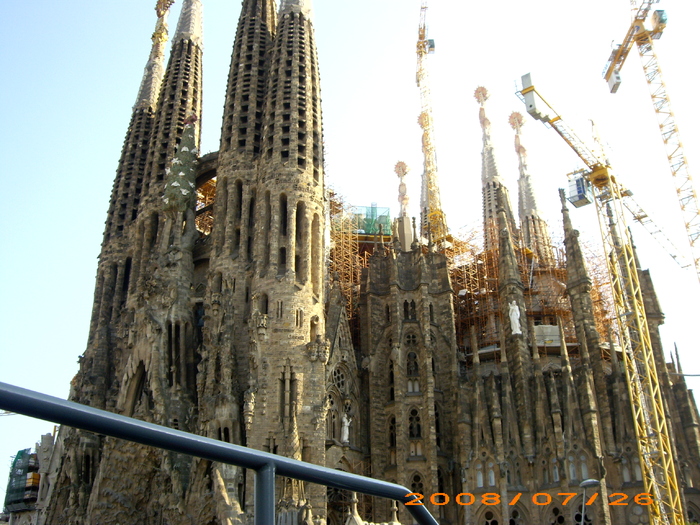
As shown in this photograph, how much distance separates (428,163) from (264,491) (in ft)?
190

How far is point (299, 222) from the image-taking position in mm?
36312

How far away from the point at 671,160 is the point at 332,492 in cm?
2618

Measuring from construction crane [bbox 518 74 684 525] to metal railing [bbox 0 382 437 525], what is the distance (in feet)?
102

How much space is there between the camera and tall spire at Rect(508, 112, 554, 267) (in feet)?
193

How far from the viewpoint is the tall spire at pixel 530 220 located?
58906mm

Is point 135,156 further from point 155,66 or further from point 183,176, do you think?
point 155,66

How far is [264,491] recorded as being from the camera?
3.61 m

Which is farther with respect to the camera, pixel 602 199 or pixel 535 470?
pixel 602 199

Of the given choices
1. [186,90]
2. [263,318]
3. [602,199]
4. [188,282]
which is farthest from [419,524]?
[186,90]

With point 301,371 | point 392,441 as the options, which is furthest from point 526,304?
point 301,371

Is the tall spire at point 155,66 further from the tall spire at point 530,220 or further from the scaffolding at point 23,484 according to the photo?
the scaffolding at point 23,484

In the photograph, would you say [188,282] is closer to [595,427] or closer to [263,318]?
[263,318]

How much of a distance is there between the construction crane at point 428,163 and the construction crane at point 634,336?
1071 centimetres

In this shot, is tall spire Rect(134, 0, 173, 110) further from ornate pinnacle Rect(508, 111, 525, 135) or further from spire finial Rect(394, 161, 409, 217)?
ornate pinnacle Rect(508, 111, 525, 135)
